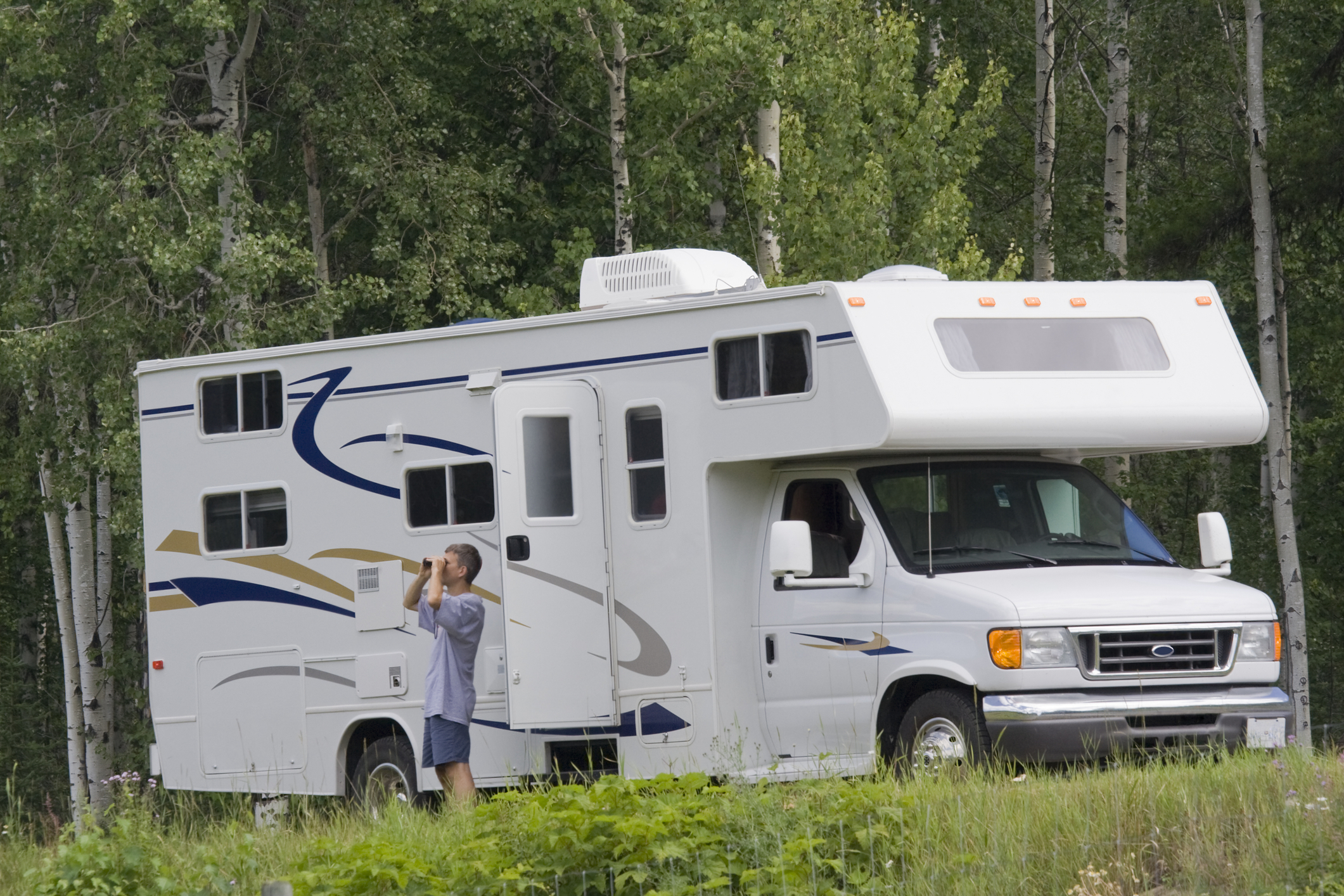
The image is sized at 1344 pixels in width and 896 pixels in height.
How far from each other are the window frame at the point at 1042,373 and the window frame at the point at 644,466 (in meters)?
1.61

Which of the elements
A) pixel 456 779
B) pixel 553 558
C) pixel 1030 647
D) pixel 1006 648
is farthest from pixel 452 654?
pixel 1030 647

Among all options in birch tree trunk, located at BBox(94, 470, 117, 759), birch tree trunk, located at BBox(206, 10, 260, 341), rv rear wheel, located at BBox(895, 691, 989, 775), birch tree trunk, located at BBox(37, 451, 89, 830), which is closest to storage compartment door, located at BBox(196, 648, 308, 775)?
rv rear wheel, located at BBox(895, 691, 989, 775)

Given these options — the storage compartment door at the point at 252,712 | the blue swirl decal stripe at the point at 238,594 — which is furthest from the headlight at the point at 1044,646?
the storage compartment door at the point at 252,712

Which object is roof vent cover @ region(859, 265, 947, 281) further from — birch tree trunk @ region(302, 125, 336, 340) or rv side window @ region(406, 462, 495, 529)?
birch tree trunk @ region(302, 125, 336, 340)

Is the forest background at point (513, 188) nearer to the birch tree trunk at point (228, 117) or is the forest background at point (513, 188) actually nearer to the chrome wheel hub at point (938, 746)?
the birch tree trunk at point (228, 117)

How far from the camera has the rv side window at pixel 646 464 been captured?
10039mm

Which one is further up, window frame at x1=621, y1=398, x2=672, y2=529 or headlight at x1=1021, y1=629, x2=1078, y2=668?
window frame at x1=621, y1=398, x2=672, y2=529

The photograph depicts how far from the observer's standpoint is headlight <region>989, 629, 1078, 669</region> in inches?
341

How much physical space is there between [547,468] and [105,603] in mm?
17133

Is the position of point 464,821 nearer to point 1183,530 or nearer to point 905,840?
point 905,840

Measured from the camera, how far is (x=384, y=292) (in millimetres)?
21203

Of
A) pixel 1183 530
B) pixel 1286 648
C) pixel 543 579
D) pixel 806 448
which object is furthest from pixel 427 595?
pixel 1183 530

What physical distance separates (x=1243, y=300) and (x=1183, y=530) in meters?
3.36

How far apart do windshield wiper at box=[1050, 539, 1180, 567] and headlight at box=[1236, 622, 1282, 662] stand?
2.39 ft
